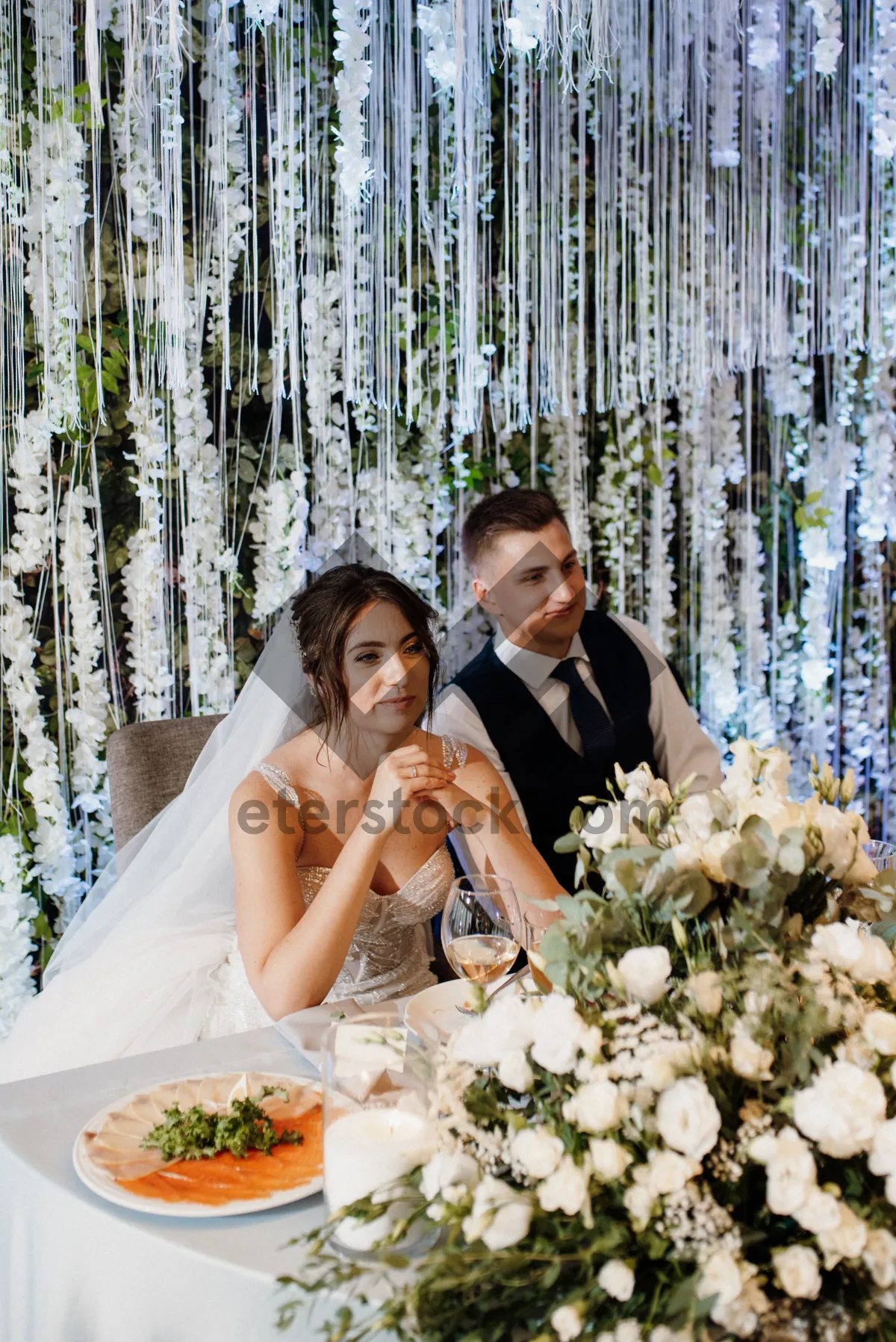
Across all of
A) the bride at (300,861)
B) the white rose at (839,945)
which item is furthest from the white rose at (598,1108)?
the bride at (300,861)

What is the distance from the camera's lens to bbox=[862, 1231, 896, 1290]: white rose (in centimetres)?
Result: 80

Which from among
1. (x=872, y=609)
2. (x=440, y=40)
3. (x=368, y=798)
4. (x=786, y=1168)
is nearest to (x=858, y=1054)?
(x=786, y=1168)

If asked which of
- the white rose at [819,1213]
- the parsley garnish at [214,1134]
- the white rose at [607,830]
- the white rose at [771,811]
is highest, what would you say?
the white rose at [771,811]

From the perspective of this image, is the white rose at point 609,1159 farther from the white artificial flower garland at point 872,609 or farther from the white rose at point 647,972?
the white artificial flower garland at point 872,609

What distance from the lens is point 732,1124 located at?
885mm

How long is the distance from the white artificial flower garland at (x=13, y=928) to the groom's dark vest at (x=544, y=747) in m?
1.23

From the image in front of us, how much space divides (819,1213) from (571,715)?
7.43ft

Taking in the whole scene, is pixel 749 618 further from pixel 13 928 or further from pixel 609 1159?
pixel 609 1159

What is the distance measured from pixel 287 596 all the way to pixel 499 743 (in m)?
0.73

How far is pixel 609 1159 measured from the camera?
2.71 feet

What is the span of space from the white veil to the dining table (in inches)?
30.9

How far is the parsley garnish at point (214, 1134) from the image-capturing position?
118 centimetres

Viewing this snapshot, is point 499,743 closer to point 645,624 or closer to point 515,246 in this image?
point 645,624

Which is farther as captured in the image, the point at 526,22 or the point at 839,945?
the point at 526,22
